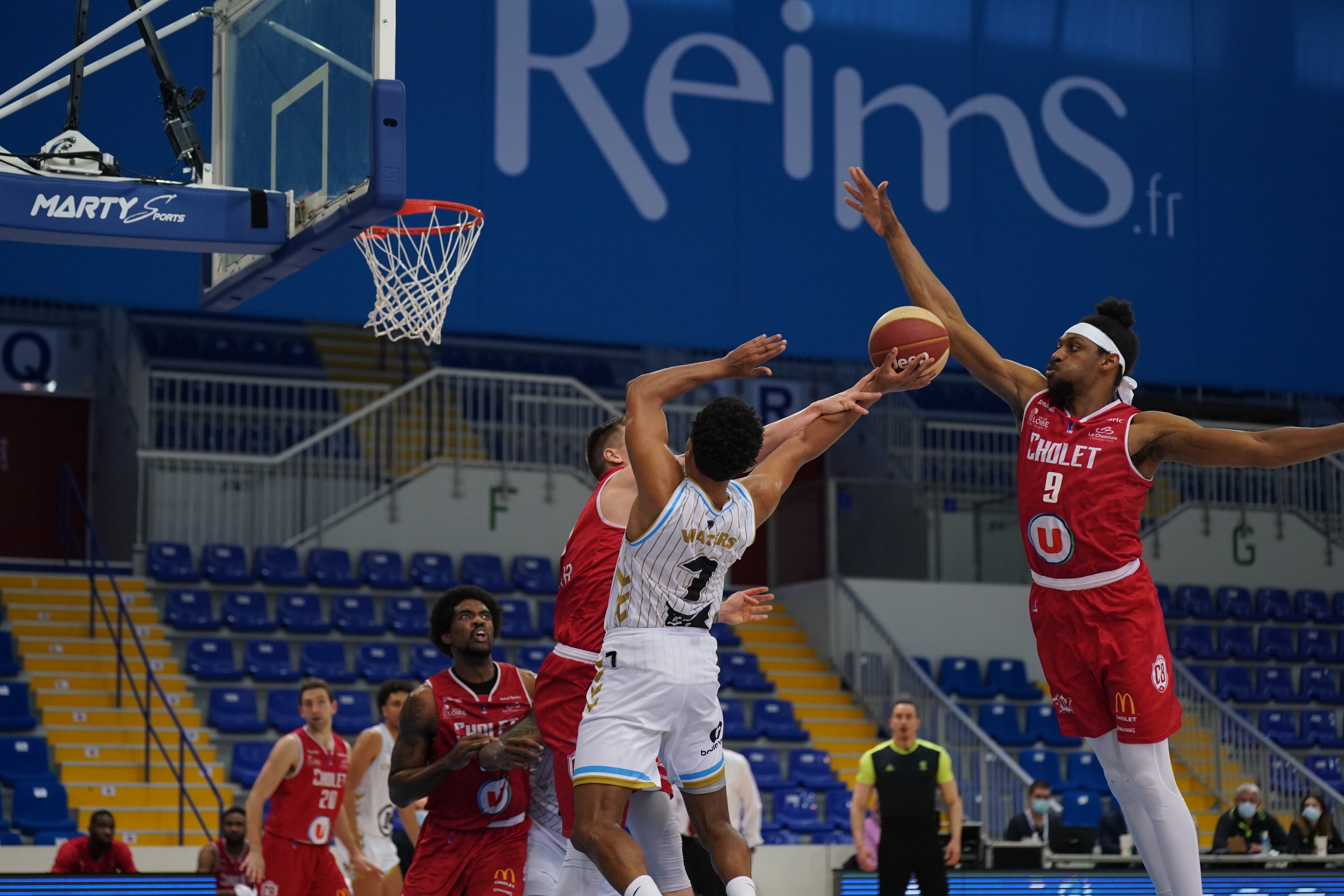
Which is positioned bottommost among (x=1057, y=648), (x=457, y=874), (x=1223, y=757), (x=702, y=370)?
(x=1223, y=757)

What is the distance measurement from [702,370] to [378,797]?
5976 millimetres

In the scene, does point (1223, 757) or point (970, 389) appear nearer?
point (1223, 757)

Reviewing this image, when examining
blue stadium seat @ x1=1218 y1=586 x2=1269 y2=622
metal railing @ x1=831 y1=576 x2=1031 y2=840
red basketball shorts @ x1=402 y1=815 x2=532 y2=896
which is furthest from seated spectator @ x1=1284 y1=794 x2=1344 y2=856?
red basketball shorts @ x1=402 y1=815 x2=532 y2=896

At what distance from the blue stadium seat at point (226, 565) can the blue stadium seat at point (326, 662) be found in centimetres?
115

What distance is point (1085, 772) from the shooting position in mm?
19438

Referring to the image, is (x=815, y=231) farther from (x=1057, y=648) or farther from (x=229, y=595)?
(x=1057, y=648)

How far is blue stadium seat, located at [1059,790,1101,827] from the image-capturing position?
1814 cm

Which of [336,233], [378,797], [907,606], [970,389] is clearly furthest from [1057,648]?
[970,389]

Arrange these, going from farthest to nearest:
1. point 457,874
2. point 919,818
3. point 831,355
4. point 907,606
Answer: point 907,606 → point 831,355 → point 919,818 → point 457,874

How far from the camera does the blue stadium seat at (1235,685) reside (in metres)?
21.2

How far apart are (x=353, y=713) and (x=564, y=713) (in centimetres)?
1078

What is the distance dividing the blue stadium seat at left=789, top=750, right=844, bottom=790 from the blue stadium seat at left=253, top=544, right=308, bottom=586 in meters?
5.84

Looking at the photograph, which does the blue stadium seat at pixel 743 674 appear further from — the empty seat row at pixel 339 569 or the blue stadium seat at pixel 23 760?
the blue stadium seat at pixel 23 760

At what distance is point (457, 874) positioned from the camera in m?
7.03
